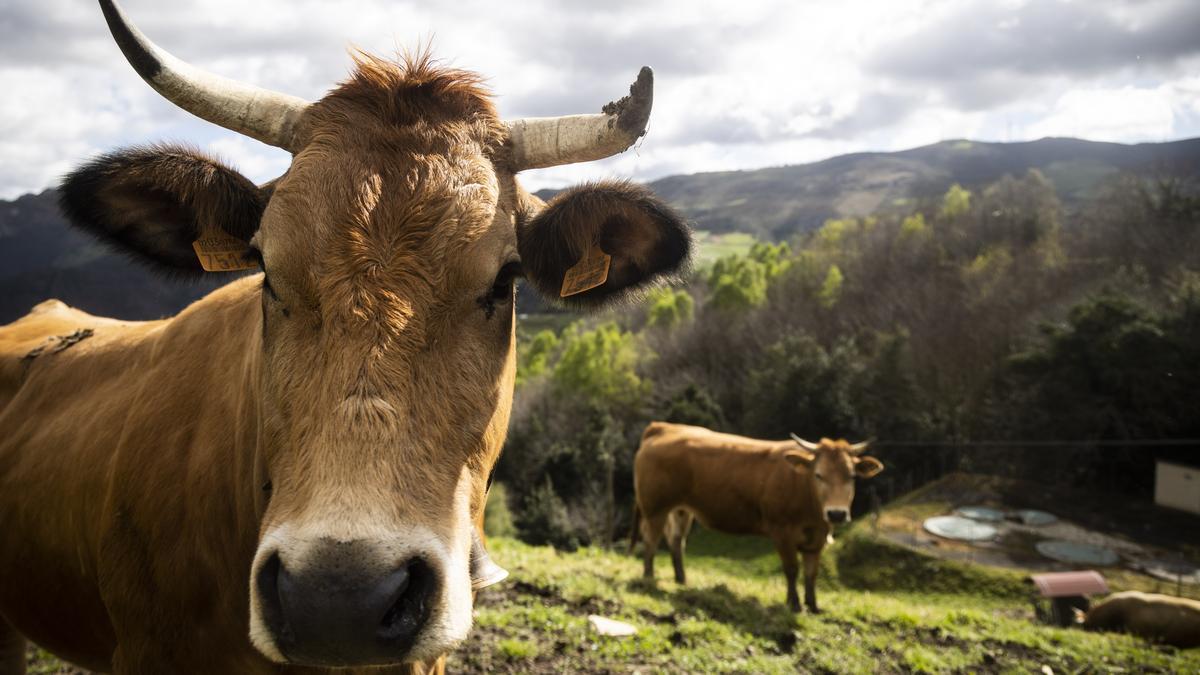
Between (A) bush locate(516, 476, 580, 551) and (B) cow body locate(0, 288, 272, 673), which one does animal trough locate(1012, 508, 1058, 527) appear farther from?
(B) cow body locate(0, 288, 272, 673)

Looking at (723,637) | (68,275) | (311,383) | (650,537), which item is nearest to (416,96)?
(311,383)

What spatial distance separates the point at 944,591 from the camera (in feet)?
66.3

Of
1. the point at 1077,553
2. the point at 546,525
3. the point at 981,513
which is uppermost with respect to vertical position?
the point at 1077,553

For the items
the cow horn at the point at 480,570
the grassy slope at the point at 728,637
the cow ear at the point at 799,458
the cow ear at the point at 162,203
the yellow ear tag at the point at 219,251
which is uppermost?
the cow ear at the point at 162,203

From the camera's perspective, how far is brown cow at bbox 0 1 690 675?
1628 mm

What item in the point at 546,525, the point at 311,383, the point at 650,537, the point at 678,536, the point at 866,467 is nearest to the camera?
the point at 311,383

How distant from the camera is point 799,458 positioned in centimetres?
1147

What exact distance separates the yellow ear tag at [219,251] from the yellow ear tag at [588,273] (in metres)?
1.16

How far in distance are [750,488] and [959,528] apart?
1727cm

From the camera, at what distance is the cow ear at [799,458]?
37.4ft

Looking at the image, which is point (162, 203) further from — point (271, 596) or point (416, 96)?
point (271, 596)

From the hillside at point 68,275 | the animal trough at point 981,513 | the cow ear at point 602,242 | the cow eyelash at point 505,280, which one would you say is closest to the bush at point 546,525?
the animal trough at point 981,513

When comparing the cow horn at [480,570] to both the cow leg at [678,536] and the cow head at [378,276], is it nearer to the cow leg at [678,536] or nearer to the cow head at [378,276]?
the cow head at [378,276]

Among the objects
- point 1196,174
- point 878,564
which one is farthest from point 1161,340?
point 1196,174
